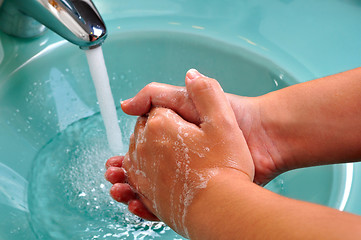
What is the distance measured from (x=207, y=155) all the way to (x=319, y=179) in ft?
0.76

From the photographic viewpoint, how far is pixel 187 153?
0.52 metres

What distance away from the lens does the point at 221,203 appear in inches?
17.7

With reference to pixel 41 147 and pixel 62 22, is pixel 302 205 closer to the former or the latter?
pixel 62 22

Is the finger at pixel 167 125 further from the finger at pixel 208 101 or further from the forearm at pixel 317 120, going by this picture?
the forearm at pixel 317 120

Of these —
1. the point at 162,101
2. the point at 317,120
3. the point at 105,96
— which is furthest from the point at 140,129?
the point at 317,120

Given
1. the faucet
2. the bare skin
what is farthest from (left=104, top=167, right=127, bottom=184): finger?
the faucet

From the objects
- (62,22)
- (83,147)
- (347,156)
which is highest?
(62,22)

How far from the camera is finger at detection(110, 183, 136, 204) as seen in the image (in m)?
0.64

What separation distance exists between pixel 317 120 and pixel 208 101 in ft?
0.55

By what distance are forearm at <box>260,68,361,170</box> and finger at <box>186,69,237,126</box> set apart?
111 mm

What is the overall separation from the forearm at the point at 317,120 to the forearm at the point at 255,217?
6.9 inches

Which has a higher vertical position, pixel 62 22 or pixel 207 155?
pixel 62 22

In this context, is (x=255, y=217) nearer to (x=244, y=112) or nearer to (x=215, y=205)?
(x=215, y=205)

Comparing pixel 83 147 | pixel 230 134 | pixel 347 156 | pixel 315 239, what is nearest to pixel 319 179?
pixel 347 156
